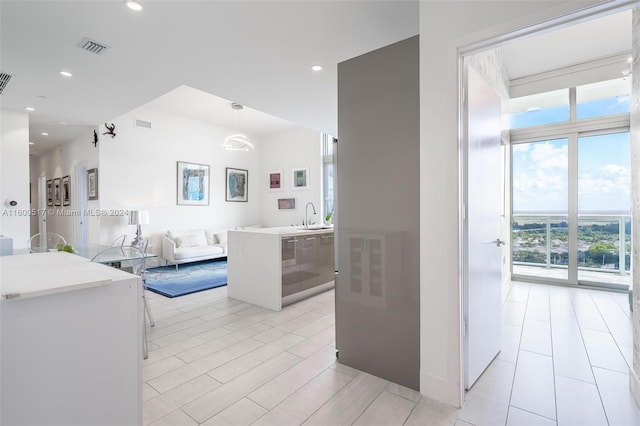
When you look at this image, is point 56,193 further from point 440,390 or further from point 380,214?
point 440,390

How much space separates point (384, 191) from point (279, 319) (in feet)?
6.64

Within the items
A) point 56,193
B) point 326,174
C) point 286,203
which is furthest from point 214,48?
point 56,193

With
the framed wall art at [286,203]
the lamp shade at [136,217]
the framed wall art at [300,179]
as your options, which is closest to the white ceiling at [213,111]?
the framed wall art at [300,179]

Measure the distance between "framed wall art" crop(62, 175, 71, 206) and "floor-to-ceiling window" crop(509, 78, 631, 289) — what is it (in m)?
9.37

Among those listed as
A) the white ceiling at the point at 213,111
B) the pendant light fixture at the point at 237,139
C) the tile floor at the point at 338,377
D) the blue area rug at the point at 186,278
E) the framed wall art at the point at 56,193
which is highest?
the white ceiling at the point at 213,111

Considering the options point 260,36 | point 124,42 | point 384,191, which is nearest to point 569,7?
point 384,191

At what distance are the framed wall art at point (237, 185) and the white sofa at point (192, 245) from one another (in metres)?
1.18

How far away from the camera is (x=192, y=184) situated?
7234 millimetres

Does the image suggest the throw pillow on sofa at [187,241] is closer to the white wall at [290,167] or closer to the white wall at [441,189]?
the white wall at [290,167]

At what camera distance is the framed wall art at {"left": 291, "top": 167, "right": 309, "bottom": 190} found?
7750mm

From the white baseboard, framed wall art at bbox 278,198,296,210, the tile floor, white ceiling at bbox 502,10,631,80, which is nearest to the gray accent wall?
the white baseboard

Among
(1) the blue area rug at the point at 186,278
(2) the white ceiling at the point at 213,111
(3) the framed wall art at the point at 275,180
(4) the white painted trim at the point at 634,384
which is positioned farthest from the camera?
(3) the framed wall art at the point at 275,180

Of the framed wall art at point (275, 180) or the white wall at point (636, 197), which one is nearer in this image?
the white wall at point (636, 197)

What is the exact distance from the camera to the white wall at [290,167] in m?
7.63
